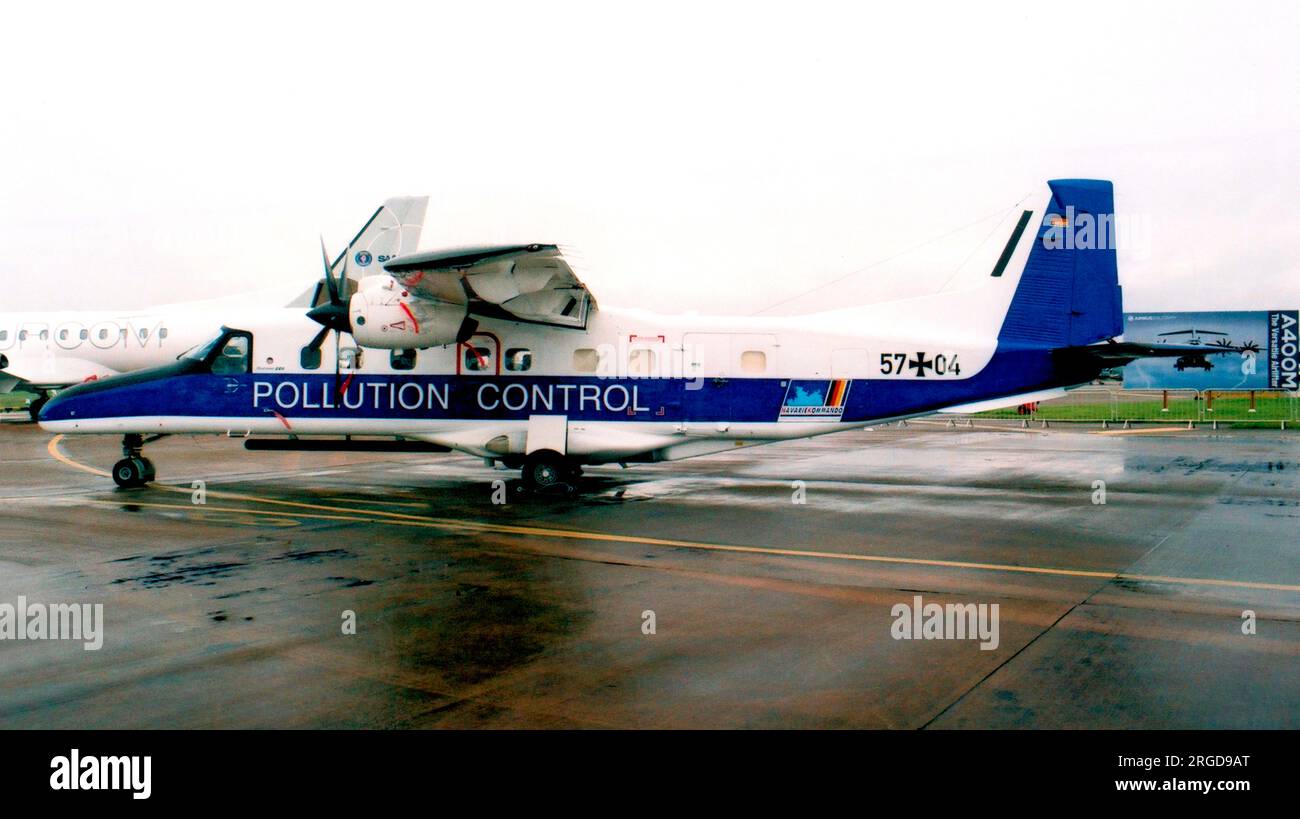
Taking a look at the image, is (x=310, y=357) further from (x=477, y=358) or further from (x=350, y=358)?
(x=477, y=358)

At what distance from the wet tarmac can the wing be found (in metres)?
3.19

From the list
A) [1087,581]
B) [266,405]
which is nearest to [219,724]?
[1087,581]

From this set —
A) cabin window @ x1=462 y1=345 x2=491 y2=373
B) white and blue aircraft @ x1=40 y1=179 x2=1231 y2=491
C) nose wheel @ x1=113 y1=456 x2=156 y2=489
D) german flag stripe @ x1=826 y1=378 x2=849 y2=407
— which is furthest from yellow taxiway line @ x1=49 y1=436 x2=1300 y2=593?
german flag stripe @ x1=826 y1=378 x2=849 y2=407

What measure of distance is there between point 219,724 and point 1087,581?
753cm

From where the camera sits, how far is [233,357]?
15.2 m

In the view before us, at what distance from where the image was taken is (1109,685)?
5.38 meters

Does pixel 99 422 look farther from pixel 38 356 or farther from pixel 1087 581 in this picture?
pixel 38 356

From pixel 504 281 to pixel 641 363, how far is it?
2.92 meters

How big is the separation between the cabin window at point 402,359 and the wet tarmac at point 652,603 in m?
2.26

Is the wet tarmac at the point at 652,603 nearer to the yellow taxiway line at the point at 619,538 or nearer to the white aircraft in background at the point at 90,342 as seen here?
the yellow taxiway line at the point at 619,538

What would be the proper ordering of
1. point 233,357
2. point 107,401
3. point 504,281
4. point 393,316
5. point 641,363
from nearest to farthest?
point 504,281, point 393,316, point 107,401, point 641,363, point 233,357

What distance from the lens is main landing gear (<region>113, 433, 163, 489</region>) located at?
15.1 metres

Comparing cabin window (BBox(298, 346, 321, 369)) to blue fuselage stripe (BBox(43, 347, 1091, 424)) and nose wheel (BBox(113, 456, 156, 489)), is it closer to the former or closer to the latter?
blue fuselage stripe (BBox(43, 347, 1091, 424))

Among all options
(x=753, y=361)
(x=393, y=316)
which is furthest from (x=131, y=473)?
(x=753, y=361)
